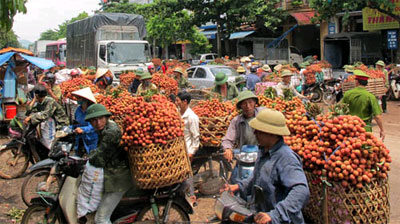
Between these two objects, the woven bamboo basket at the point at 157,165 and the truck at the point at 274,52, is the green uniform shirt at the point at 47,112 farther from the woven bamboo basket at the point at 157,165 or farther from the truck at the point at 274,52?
the truck at the point at 274,52

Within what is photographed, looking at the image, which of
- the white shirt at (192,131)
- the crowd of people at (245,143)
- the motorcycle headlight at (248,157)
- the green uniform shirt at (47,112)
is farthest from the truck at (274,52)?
the motorcycle headlight at (248,157)

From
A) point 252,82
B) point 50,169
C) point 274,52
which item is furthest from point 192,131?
point 274,52

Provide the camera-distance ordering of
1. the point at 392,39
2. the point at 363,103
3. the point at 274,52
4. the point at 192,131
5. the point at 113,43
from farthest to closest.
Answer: the point at 274,52
the point at 392,39
the point at 113,43
the point at 363,103
the point at 192,131

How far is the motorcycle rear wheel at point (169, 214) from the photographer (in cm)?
445

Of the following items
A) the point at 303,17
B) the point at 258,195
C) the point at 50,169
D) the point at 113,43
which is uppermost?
the point at 303,17

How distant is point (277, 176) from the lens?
2951 mm

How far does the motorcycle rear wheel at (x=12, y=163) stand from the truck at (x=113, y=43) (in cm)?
1004

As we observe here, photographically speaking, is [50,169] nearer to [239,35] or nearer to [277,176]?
[277,176]

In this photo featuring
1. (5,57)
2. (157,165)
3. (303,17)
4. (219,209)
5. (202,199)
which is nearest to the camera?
(219,209)

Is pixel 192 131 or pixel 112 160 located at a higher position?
pixel 192 131

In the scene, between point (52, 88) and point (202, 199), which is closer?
point (202, 199)

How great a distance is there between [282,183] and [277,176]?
0.07 metres

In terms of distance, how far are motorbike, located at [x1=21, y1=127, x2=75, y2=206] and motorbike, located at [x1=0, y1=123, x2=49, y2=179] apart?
4.56ft

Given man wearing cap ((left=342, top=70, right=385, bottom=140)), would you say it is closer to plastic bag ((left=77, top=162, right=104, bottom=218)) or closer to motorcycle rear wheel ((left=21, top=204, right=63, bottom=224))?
plastic bag ((left=77, top=162, right=104, bottom=218))
